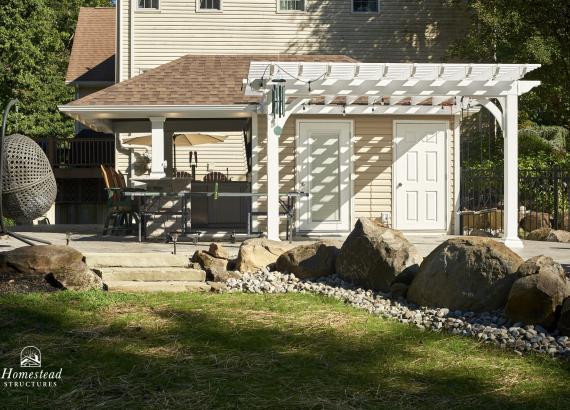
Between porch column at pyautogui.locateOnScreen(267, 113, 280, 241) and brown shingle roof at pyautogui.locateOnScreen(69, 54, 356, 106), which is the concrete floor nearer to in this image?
porch column at pyautogui.locateOnScreen(267, 113, 280, 241)

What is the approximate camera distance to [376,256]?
8.34m

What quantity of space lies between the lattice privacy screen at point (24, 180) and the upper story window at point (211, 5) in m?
12.8

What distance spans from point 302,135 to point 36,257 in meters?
7.86

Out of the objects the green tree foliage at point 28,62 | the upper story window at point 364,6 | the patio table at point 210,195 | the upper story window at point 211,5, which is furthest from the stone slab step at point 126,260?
the green tree foliage at point 28,62

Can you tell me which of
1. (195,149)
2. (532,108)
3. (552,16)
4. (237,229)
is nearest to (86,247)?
(237,229)

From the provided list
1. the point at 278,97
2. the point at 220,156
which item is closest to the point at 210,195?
the point at 278,97

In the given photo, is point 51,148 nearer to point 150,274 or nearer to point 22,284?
point 150,274

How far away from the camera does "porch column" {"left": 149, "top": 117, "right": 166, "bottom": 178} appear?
553 inches

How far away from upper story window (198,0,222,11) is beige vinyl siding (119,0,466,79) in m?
0.15

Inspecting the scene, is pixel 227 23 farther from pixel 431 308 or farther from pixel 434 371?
pixel 434 371

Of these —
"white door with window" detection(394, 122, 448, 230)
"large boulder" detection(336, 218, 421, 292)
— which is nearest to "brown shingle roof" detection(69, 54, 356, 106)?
"white door with window" detection(394, 122, 448, 230)

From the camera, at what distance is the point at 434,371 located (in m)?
5.29

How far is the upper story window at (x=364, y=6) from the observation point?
73.5 ft

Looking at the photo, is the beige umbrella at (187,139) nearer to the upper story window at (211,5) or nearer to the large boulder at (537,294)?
the upper story window at (211,5)
